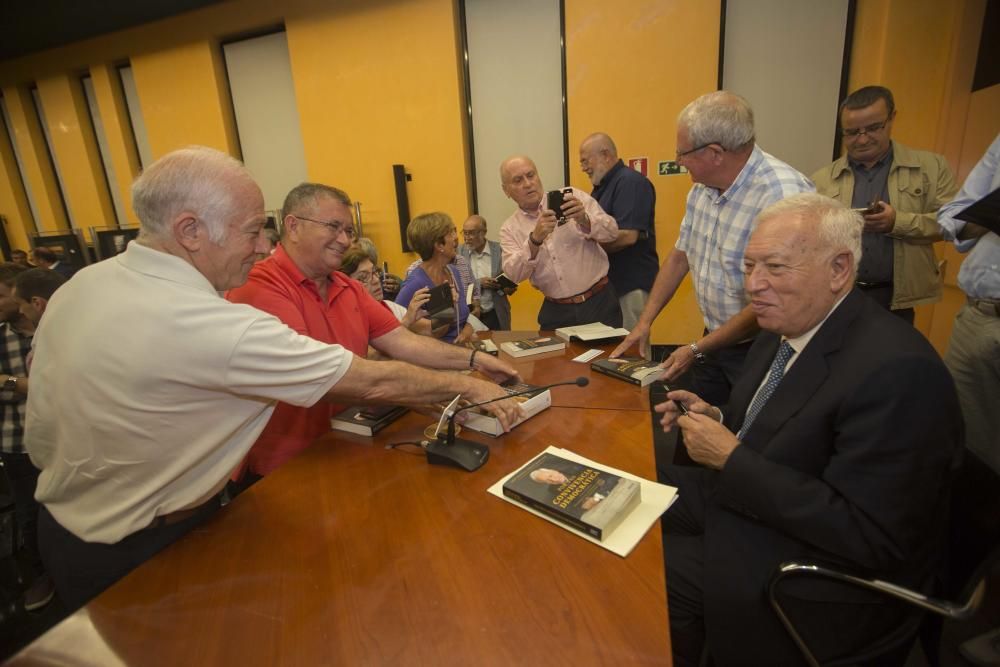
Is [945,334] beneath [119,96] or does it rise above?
beneath

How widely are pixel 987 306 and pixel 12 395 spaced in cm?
425

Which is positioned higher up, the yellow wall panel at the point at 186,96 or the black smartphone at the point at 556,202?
the yellow wall panel at the point at 186,96

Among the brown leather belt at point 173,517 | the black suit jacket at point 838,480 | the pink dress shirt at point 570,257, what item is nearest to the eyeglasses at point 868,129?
the pink dress shirt at point 570,257

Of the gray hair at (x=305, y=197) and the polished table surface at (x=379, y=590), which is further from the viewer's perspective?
the gray hair at (x=305, y=197)

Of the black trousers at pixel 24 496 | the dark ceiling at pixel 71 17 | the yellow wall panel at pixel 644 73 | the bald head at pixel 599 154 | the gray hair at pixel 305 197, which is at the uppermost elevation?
the dark ceiling at pixel 71 17

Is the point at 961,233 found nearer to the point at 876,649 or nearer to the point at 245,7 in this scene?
the point at 876,649

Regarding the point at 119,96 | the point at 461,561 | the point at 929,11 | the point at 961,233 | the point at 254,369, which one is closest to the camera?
the point at 461,561

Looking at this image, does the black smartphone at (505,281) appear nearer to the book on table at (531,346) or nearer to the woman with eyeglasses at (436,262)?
the woman with eyeglasses at (436,262)

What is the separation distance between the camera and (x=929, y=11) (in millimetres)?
3574

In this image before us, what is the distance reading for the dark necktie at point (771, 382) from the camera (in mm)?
1451

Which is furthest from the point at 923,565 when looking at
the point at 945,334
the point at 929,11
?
the point at 929,11

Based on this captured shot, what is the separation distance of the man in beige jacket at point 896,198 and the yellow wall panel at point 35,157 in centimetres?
952

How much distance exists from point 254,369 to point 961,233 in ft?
8.39

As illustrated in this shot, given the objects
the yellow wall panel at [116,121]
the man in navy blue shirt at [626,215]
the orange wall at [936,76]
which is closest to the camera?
the man in navy blue shirt at [626,215]
